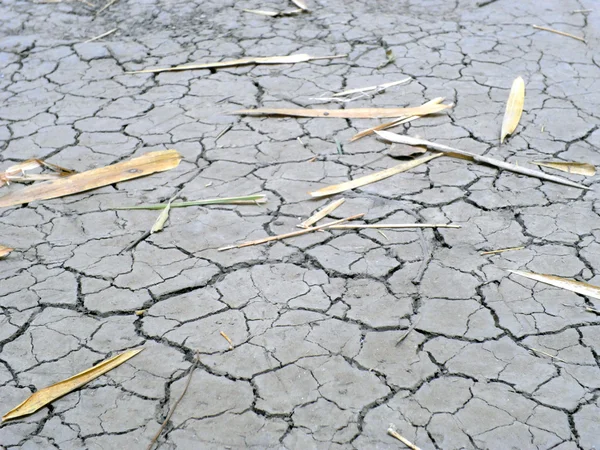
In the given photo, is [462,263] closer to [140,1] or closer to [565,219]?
[565,219]

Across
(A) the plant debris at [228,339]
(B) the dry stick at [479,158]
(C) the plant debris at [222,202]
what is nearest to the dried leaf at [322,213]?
(C) the plant debris at [222,202]

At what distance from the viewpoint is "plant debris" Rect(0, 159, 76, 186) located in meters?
4.43

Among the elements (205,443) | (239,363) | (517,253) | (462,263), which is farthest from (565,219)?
(205,443)

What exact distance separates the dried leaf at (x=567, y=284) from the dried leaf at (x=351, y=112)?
1.77m

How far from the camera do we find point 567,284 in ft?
11.3

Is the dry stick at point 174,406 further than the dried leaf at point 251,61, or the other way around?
the dried leaf at point 251,61

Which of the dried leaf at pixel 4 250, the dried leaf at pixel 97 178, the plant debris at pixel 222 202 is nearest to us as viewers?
the dried leaf at pixel 4 250

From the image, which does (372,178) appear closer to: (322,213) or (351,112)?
(322,213)

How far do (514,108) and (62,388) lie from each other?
350cm

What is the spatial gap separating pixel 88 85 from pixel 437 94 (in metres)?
2.67

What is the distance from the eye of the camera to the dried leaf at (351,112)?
4.98 meters

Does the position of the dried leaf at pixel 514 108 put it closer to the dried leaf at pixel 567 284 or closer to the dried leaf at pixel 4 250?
the dried leaf at pixel 567 284

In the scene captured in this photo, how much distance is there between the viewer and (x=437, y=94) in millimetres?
5250

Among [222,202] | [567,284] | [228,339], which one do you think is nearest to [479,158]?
[567,284]
